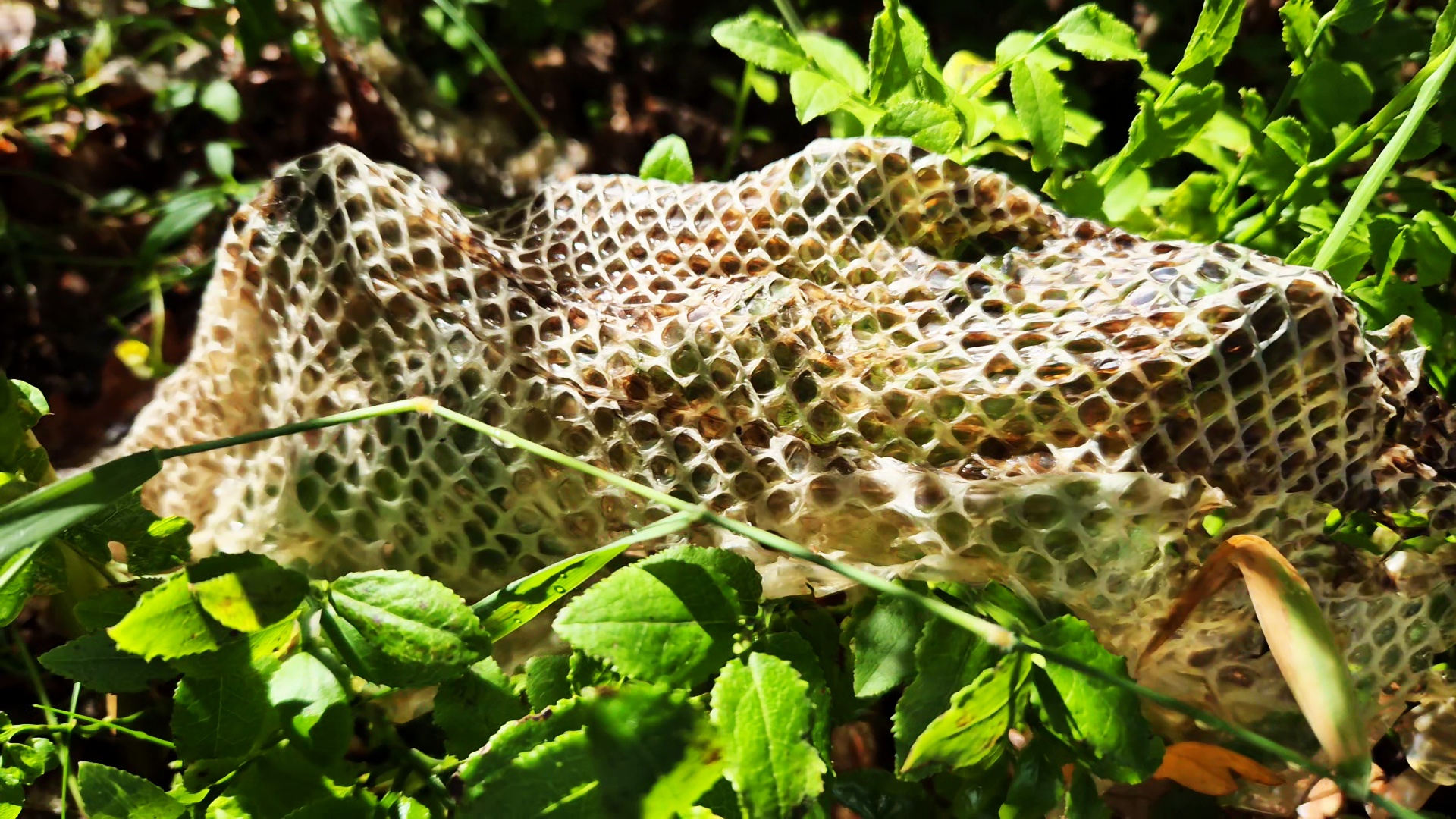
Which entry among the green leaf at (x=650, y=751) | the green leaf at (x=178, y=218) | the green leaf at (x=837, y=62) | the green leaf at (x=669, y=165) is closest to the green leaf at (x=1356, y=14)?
the green leaf at (x=837, y=62)

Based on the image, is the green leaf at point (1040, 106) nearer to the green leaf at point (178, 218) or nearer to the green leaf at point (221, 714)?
the green leaf at point (221, 714)

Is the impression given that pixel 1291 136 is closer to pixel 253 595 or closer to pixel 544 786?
pixel 544 786

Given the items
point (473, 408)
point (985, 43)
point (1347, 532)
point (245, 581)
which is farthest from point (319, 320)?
point (985, 43)

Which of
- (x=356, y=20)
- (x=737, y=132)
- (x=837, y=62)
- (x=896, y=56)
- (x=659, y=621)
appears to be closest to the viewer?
(x=659, y=621)

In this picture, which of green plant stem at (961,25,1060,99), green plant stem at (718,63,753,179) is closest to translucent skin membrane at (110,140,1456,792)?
green plant stem at (961,25,1060,99)

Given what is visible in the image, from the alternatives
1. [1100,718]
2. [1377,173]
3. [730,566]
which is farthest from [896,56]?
[1100,718]
